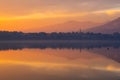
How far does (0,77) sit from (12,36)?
407 feet

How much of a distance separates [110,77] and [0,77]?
6.60m

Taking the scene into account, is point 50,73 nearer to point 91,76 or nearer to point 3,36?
point 91,76

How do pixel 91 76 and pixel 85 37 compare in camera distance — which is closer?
pixel 91 76

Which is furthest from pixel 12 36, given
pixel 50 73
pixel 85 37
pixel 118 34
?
pixel 50 73

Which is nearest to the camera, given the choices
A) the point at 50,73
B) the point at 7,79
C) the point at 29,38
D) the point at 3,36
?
the point at 7,79

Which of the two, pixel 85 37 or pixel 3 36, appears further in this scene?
pixel 85 37

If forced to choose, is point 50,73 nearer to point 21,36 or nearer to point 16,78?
point 16,78

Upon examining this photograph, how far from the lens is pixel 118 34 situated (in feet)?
521

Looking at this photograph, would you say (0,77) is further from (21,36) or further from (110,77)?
(21,36)

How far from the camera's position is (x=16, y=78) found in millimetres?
20875

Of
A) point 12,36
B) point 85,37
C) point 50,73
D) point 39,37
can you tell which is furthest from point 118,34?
point 50,73

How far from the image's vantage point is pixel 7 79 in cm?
2047

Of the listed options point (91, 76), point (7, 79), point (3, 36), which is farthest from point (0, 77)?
point (3, 36)

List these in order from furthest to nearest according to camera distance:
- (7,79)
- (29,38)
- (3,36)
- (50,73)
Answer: (29,38)
(3,36)
(50,73)
(7,79)
